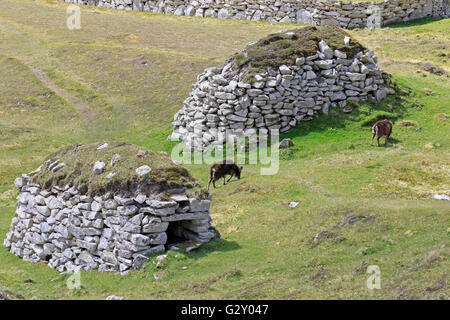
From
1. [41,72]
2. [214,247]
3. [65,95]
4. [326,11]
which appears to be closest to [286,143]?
[214,247]

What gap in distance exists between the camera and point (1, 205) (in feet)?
96.8

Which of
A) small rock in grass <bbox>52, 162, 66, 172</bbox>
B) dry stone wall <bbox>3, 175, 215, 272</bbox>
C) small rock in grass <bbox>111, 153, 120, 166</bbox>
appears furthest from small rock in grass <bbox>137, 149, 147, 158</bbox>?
small rock in grass <bbox>52, 162, 66, 172</bbox>

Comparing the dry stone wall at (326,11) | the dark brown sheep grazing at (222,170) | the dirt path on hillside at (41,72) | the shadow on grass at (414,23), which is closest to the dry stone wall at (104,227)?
the dark brown sheep grazing at (222,170)

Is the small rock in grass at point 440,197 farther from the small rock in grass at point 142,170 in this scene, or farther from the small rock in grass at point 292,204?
the small rock in grass at point 142,170

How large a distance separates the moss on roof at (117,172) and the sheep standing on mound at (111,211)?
0.10 feet

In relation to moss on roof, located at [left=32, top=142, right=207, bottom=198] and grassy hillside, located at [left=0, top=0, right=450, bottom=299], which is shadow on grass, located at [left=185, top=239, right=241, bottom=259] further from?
moss on roof, located at [left=32, top=142, right=207, bottom=198]

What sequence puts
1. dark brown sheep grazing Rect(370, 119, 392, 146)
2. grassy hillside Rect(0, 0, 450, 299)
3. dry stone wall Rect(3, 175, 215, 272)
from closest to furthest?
grassy hillside Rect(0, 0, 450, 299) < dry stone wall Rect(3, 175, 215, 272) < dark brown sheep grazing Rect(370, 119, 392, 146)

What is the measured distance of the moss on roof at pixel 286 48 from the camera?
33.5 m

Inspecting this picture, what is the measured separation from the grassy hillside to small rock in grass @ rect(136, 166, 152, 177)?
2.86 metres

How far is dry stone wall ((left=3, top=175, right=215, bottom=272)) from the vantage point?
18719 millimetres
